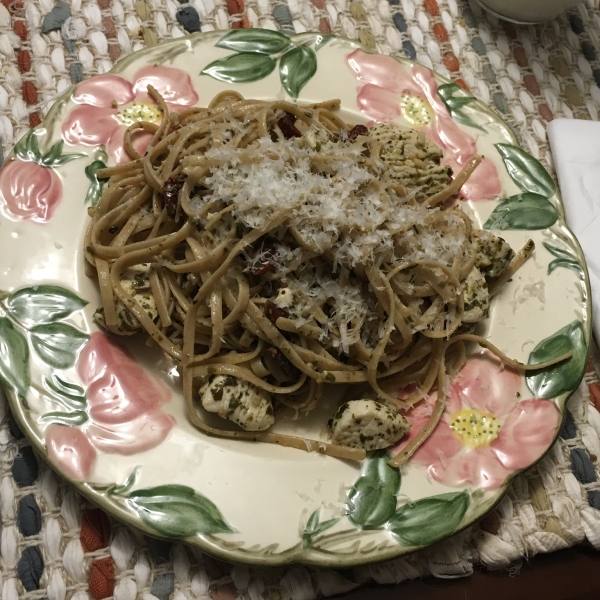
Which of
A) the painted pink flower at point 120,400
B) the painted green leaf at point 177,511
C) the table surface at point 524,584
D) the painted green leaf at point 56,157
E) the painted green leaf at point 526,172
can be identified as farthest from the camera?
the painted green leaf at point 526,172

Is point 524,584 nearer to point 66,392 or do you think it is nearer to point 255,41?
point 66,392

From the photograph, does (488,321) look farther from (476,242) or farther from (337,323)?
(337,323)

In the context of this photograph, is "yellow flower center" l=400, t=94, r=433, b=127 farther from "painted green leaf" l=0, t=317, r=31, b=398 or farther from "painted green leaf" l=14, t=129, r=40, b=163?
"painted green leaf" l=0, t=317, r=31, b=398

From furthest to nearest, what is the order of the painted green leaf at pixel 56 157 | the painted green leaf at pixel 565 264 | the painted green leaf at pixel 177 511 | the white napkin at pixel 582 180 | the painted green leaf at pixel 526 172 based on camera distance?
the white napkin at pixel 582 180 → the painted green leaf at pixel 526 172 → the painted green leaf at pixel 565 264 → the painted green leaf at pixel 56 157 → the painted green leaf at pixel 177 511

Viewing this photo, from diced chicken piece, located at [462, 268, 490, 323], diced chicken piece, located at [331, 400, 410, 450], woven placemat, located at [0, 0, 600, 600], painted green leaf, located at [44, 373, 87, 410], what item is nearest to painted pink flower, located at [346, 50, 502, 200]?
diced chicken piece, located at [462, 268, 490, 323]

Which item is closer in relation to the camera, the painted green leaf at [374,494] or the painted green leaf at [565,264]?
the painted green leaf at [374,494]

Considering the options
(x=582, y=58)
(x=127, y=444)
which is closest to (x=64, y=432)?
(x=127, y=444)

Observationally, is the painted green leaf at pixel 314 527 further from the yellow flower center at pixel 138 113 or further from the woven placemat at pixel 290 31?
the yellow flower center at pixel 138 113

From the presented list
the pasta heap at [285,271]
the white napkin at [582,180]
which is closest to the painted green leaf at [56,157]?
the pasta heap at [285,271]
